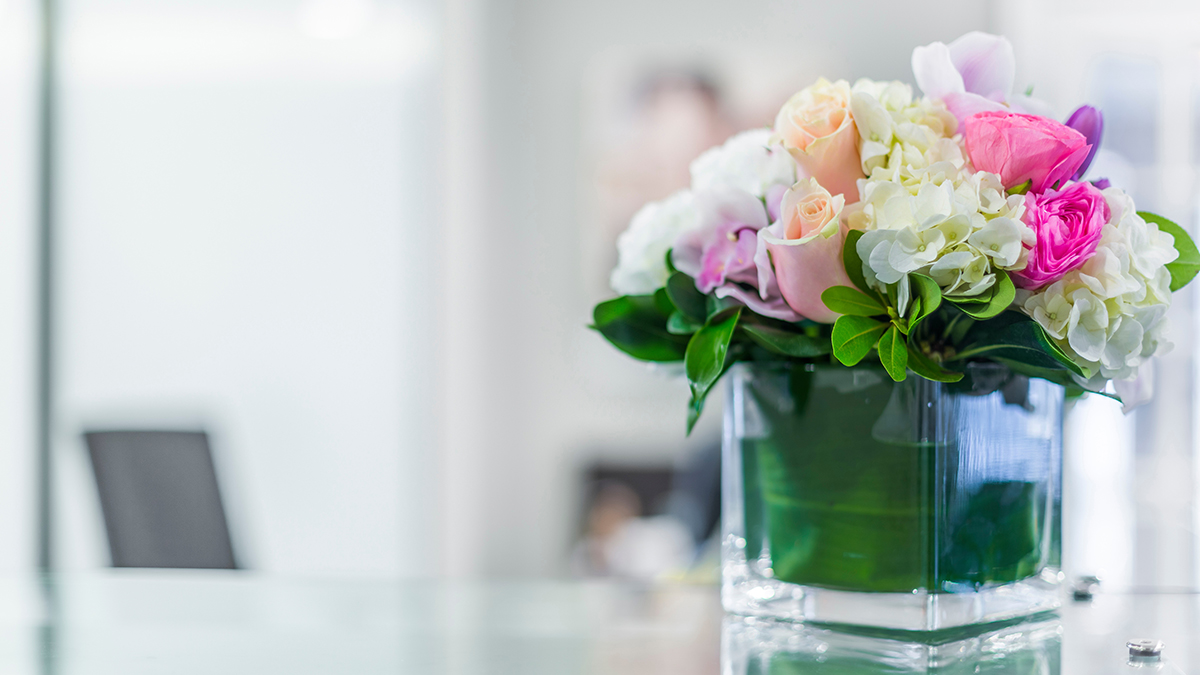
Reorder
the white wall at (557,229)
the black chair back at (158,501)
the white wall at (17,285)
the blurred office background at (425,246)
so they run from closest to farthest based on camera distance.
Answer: the black chair back at (158,501) < the white wall at (17,285) < the blurred office background at (425,246) < the white wall at (557,229)

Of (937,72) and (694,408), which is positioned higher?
(937,72)

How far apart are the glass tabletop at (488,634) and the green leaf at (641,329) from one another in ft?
0.62

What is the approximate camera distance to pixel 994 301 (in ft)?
1.57

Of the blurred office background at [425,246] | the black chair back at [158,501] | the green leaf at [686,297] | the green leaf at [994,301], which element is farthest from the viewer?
the blurred office background at [425,246]

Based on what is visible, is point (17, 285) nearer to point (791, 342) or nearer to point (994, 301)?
point (791, 342)

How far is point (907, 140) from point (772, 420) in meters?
0.18

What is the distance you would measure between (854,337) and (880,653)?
0.18 metres

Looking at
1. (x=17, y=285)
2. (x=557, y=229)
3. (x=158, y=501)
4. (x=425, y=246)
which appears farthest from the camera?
(x=557, y=229)

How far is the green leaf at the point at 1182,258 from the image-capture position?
0.54 metres

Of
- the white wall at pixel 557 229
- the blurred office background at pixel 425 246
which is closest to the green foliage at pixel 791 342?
the blurred office background at pixel 425 246

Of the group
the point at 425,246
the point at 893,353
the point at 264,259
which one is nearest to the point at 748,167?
the point at 893,353

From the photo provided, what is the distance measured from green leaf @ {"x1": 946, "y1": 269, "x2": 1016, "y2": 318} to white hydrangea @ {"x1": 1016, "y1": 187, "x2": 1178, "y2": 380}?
0.08 ft

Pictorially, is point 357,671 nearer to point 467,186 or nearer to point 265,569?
point 265,569

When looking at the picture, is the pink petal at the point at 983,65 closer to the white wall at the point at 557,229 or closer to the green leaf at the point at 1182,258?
the green leaf at the point at 1182,258
